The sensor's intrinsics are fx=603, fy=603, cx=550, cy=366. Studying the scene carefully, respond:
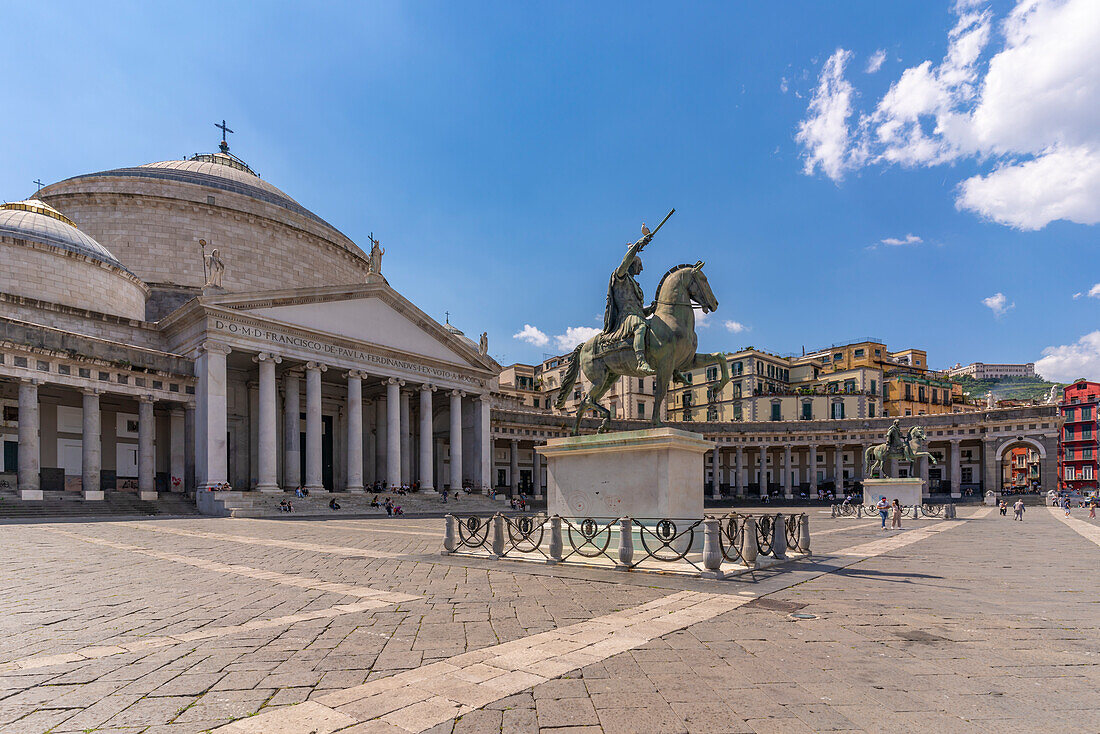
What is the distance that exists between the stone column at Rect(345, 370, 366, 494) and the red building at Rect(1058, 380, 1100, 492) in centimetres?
7300

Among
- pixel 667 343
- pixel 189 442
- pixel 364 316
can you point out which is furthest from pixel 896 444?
pixel 189 442

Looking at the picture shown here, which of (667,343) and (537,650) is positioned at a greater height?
(667,343)

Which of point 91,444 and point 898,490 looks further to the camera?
point 898,490

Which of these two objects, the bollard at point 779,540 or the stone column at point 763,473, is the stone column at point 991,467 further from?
the bollard at point 779,540

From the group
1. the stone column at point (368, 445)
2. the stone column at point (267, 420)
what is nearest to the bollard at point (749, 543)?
the stone column at point (267, 420)

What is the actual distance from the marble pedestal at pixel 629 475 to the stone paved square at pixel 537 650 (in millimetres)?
2017

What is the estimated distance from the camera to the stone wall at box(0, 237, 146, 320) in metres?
33.6

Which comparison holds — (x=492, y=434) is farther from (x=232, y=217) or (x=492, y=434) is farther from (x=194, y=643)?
(x=194, y=643)

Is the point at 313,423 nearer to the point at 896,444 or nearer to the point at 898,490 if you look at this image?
the point at 896,444

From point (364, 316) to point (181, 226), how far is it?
1861cm

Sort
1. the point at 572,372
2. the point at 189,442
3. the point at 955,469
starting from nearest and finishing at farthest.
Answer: the point at 572,372 < the point at 189,442 < the point at 955,469

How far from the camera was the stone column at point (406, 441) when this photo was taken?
44312mm

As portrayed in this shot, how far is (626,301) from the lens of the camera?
12.7 meters

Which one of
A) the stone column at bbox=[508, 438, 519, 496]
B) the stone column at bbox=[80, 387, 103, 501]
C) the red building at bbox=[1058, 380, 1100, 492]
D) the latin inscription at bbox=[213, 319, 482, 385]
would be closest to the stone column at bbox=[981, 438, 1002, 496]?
the red building at bbox=[1058, 380, 1100, 492]
